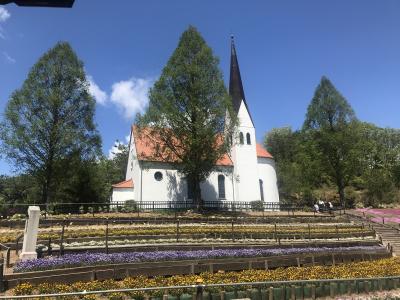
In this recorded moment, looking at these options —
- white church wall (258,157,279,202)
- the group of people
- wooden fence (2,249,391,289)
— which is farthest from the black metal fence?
wooden fence (2,249,391,289)

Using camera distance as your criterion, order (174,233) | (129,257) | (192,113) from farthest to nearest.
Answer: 1. (192,113)
2. (174,233)
3. (129,257)

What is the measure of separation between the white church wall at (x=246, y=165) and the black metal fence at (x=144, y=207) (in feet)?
5.68

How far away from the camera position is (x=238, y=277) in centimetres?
1386

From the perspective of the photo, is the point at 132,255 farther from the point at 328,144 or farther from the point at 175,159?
the point at 328,144

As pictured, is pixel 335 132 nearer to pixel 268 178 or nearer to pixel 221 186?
pixel 268 178

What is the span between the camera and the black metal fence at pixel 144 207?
3331cm

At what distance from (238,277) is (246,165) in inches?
1326

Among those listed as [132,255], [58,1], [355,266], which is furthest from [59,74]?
[58,1]

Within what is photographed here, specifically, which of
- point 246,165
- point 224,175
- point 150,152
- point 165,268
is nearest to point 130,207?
point 150,152

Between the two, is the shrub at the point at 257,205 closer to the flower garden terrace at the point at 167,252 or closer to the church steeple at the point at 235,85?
the church steeple at the point at 235,85

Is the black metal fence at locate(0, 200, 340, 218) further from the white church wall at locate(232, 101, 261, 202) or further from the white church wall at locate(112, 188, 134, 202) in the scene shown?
the white church wall at locate(112, 188, 134, 202)

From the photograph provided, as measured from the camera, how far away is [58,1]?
106 inches

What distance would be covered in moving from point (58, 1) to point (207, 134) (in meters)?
32.3

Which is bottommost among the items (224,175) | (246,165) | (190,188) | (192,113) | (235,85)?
(190,188)
